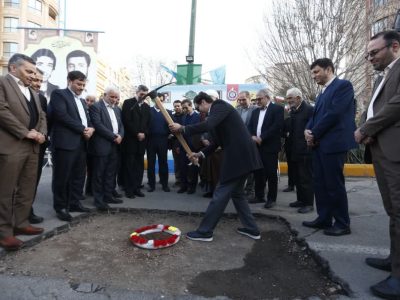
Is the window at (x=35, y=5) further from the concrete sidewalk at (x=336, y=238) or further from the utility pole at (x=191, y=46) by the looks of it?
the concrete sidewalk at (x=336, y=238)

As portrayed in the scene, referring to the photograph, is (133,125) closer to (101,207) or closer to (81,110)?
(81,110)

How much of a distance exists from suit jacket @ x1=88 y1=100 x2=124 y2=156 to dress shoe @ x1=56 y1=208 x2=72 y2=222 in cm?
111

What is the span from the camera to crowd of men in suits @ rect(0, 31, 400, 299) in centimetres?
311

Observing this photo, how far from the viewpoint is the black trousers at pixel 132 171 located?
643 centimetres

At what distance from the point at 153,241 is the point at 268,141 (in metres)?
3.00

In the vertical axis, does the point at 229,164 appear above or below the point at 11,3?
below

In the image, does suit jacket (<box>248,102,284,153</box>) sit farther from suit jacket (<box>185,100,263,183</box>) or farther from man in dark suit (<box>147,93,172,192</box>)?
man in dark suit (<box>147,93,172,192</box>)

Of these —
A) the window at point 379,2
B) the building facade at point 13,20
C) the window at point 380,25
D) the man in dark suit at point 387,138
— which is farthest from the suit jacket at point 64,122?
the building facade at point 13,20

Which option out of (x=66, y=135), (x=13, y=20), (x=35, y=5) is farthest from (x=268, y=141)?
(x=35, y=5)

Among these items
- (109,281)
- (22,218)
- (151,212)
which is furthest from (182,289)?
(151,212)

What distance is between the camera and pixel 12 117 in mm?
3721

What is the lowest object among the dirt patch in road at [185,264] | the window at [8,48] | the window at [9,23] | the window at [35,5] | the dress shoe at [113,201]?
the dirt patch in road at [185,264]

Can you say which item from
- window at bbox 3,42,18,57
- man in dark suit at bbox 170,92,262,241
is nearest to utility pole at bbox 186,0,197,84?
man in dark suit at bbox 170,92,262,241

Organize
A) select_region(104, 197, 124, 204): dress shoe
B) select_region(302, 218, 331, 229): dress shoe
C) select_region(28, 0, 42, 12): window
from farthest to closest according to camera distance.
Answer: select_region(28, 0, 42, 12): window → select_region(104, 197, 124, 204): dress shoe → select_region(302, 218, 331, 229): dress shoe
